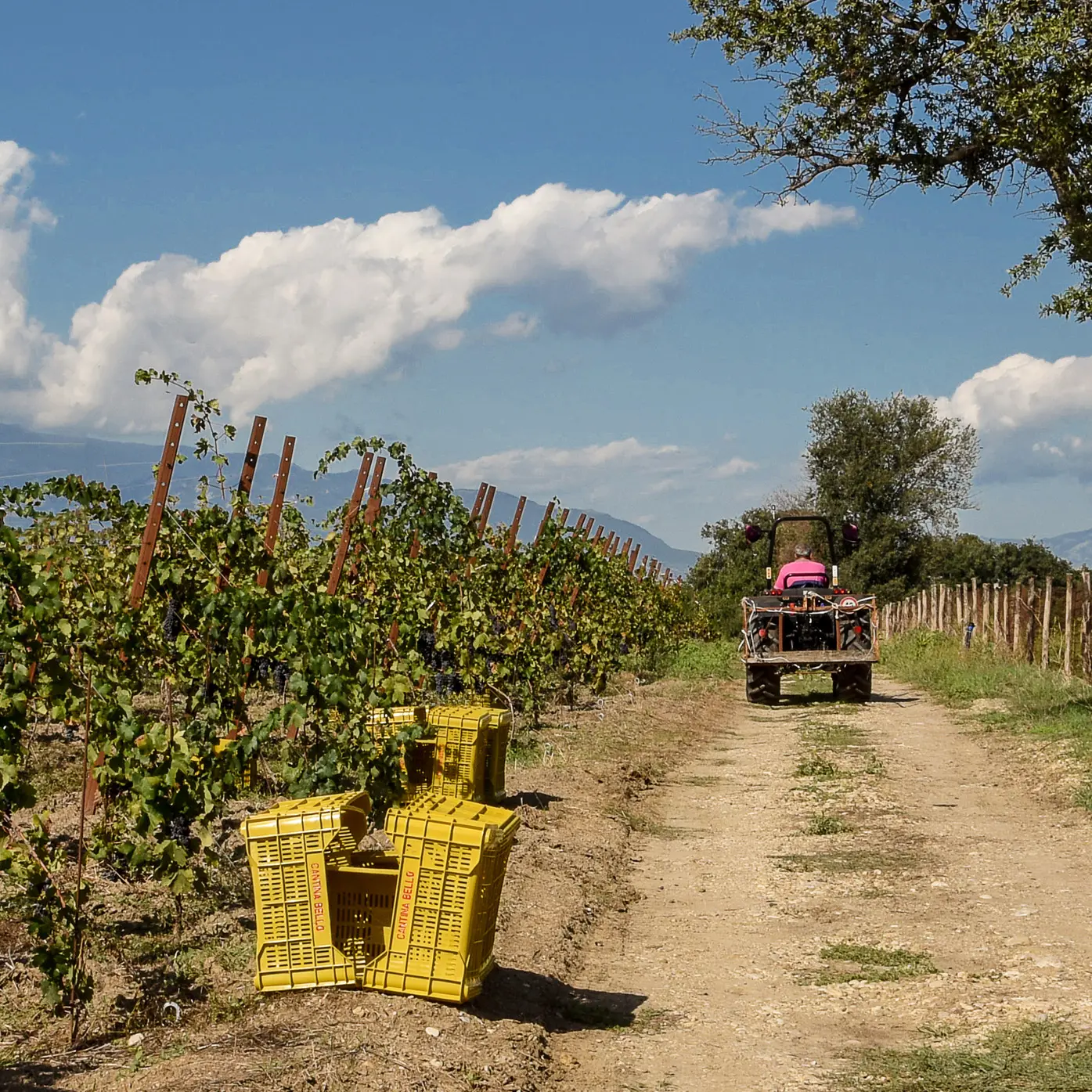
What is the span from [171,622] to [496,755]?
6.70ft

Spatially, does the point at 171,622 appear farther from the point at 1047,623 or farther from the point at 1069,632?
the point at 1047,623

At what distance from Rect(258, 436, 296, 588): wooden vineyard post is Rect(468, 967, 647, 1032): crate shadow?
9.02 ft

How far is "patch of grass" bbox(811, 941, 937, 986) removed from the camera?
18.0 ft

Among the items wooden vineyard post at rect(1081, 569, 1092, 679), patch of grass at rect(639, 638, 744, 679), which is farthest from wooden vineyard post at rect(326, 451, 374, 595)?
patch of grass at rect(639, 638, 744, 679)

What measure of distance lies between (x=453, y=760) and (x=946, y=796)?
168 inches

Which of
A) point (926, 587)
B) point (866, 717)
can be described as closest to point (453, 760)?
point (866, 717)

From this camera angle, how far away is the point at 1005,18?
11172 mm

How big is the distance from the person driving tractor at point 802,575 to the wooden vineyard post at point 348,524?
7.37 meters

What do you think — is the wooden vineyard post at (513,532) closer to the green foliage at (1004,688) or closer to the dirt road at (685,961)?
the dirt road at (685,961)

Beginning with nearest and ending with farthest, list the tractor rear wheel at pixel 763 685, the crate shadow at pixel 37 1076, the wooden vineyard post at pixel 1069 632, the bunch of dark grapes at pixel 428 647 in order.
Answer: the crate shadow at pixel 37 1076
the bunch of dark grapes at pixel 428 647
the wooden vineyard post at pixel 1069 632
the tractor rear wheel at pixel 763 685

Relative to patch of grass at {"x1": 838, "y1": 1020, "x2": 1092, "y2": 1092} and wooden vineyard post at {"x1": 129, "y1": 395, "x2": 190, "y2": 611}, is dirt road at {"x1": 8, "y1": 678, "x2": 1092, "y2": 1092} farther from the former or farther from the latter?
wooden vineyard post at {"x1": 129, "y1": 395, "x2": 190, "y2": 611}

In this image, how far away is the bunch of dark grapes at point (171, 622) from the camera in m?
7.37

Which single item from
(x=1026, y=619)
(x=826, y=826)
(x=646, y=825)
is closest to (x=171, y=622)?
(x=646, y=825)

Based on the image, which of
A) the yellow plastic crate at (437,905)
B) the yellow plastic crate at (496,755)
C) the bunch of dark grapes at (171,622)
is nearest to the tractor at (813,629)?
the yellow plastic crate at (496,755)
